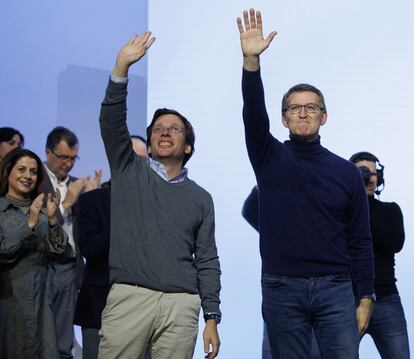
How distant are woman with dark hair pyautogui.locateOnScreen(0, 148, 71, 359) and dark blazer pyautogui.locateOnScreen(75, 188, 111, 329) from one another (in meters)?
0.21

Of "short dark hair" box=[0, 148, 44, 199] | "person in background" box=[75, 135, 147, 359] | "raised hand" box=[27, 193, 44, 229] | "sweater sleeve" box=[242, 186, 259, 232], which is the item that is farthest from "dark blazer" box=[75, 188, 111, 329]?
"sweater sleeve" box=[242, 186, 259, 232]

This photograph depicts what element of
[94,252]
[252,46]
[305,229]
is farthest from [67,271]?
[252,46]

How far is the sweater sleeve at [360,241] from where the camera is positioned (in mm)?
2785

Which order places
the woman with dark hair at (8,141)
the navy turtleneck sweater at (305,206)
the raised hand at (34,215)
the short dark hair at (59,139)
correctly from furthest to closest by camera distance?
the short dark hair at (59,139)
the woman with dark hair at (8,141)
the raised hand at (34,215)
the navy turtleneck sweater at (305,206)

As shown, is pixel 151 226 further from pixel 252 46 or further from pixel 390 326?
pixel 390 326

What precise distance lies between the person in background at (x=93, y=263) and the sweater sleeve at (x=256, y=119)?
694 millimetres

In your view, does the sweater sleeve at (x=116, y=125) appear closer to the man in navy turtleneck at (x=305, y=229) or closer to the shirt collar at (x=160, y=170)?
the shirt collar at (x=160, y=170)

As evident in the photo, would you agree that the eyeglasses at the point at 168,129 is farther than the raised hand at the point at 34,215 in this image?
No

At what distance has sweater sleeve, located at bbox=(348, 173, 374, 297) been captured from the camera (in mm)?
2785

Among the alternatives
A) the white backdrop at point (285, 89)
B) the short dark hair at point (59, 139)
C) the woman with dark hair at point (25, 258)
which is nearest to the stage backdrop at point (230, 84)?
the white backdrop at point (285, 89)

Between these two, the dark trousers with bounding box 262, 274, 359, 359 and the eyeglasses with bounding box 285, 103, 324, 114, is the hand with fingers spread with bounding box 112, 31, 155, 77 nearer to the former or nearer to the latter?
the eyeglasses with bounding box 285, 103, 324, 114

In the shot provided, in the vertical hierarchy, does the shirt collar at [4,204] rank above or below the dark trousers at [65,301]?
above

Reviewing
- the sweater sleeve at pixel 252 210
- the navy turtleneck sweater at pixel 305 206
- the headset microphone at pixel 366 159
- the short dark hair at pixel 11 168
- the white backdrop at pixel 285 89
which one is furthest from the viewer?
the white backdrop at pixel 285 89

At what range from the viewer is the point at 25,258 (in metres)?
3.27
